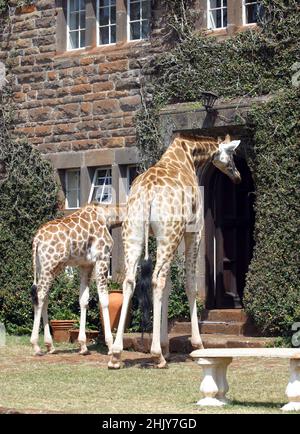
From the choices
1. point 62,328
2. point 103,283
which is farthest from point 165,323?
point 62,328

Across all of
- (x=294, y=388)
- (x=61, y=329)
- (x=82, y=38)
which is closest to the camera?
(x=294, y=388)

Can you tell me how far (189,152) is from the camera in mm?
16094

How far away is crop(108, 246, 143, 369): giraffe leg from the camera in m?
14.9

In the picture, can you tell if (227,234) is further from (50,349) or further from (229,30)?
(50,349)

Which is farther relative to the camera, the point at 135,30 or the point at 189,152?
the point at 135,30

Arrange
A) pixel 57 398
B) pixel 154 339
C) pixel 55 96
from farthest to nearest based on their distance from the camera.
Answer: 1. pixel 55 96
2. pixel 154 339
3. pixel 57 398

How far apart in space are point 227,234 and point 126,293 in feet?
16.7

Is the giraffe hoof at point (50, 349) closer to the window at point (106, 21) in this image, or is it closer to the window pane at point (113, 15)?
the window at point (106, 21)

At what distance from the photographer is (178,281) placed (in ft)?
61.9
